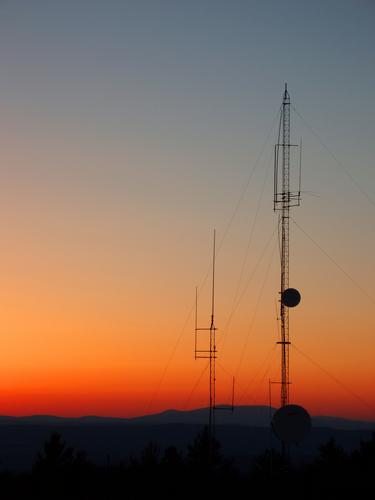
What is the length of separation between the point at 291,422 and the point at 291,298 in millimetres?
5571

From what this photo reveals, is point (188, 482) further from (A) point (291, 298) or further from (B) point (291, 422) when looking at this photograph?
(A) point (291, 298)

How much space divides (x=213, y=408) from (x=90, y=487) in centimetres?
883

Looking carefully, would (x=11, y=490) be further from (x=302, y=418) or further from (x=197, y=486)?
(x=302, y=418)

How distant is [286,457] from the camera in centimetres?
5422

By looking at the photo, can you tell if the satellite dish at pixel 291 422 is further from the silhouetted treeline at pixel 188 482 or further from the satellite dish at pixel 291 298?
the satellite dish at pixel 291 298

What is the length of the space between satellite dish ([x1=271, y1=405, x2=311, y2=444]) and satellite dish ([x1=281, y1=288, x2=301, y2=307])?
466 centimetres

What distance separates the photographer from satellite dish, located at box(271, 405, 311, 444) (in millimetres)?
46188

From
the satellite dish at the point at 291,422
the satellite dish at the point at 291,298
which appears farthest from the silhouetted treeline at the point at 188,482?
the satellite dish at the point at 291,298

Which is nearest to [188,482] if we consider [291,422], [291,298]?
[291,422]

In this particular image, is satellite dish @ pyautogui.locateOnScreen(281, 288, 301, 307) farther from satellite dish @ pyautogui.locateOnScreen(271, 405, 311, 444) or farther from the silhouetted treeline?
the silhouetted treeline

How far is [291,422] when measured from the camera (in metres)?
46.3

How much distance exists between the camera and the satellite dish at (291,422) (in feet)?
152

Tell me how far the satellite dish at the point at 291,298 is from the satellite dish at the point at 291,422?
183 inches

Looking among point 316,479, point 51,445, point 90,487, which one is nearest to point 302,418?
point 316,479
